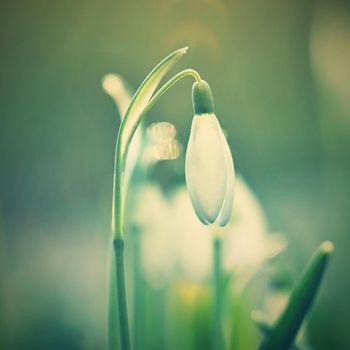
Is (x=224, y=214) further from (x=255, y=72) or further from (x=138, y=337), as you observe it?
(x=255, y=72)

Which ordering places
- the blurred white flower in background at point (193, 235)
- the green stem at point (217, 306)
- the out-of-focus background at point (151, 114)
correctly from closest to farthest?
the green stem at point (217, 306) < the blurred white flower in background at point (193, 235) < the out-of-focus background at point (151, 114)

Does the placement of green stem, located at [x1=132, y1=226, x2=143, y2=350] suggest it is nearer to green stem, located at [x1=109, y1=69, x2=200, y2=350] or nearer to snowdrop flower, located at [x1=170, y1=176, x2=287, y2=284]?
snowdrop flower, located at [x1=170, y1=176, x2=287, y2=284]

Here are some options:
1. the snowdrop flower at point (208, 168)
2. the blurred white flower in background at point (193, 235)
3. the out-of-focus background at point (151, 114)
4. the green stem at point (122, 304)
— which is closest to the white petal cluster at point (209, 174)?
the snowdrop flower at point (208, 168)

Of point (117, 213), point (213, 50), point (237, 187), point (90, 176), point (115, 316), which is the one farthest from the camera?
point (213, 50)

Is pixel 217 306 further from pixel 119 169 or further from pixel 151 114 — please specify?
pixel 151 114

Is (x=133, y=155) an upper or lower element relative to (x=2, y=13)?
lower

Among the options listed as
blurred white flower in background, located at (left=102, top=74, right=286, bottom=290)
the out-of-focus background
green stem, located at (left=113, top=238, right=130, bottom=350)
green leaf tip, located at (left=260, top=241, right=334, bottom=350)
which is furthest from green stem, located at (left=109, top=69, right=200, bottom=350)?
the out-of-focus background

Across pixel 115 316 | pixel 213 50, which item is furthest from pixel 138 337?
pixel 213 50

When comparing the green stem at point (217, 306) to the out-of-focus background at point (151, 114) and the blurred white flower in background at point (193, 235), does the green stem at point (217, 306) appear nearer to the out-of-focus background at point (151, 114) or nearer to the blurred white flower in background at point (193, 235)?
the blurred white flower in background at point (193, 235)

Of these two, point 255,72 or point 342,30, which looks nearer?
point 342,30
